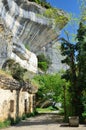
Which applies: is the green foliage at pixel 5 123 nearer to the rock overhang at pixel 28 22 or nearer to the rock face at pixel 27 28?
the rock face at pixel 27 28

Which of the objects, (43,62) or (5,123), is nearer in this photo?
(5,123)

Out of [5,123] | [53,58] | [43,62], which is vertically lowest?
[5,123]

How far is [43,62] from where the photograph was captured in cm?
6981

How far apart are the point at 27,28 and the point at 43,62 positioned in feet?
33.5

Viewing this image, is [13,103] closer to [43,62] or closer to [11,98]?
[11,98]

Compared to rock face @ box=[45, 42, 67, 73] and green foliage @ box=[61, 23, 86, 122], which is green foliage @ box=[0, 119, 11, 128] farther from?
rock face @ box=[45, 42, 67, 73]

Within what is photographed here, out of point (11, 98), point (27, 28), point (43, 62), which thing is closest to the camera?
point (11, 98)

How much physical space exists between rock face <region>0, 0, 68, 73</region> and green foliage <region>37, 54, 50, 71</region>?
7.15 ft

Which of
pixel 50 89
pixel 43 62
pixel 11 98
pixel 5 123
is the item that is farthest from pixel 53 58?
pixel 5 123

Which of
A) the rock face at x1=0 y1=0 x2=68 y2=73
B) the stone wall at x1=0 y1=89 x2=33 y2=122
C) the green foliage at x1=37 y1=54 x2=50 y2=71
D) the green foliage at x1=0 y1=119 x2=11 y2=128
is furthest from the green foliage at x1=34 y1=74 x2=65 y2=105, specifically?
the green foliage at x1=0 y1=119 x2=11 y2=128

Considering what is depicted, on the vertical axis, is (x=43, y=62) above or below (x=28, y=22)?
below

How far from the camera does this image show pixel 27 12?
2420 inches

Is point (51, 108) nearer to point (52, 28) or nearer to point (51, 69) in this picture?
point (52, 28)

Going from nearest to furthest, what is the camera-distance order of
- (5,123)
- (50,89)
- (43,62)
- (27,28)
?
1. (5,123)
2. (50,89)
3. (27,28)
4. (43,62)
